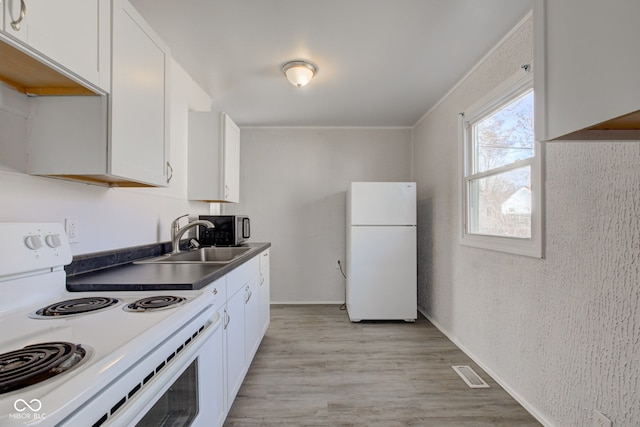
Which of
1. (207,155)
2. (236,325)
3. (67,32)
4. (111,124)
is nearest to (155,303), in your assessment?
(111,124)

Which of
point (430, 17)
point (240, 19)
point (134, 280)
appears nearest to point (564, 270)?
point (430, 17)

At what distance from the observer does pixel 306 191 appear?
13.4 feet

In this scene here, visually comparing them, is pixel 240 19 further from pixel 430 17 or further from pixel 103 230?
pixel 103 230

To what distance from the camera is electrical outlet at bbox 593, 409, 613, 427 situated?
1.32m

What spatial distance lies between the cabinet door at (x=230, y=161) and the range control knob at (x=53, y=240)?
1584mm

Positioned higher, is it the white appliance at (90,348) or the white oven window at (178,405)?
the white appliance at (90,348)

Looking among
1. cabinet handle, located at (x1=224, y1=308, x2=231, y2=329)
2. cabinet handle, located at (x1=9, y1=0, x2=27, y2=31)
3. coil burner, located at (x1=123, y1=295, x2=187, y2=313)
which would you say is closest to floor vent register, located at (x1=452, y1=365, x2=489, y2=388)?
cabinet handle, located at (x1=224, y1=308, x2=231, y2=329)

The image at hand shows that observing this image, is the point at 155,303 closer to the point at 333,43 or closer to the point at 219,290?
the point at 219,290

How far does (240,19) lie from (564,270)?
92.8 inches

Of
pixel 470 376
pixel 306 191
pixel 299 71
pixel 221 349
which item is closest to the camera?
pixel 221 349

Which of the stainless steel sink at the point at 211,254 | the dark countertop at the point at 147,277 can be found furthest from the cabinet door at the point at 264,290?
the dark countertop at the point at 147,277

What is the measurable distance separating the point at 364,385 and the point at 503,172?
5.99 ft

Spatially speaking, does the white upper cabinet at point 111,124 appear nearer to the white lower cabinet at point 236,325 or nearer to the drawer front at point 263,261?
the white lower cabinet at point 236,325

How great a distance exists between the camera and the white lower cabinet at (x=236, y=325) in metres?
1.55
